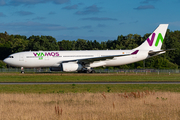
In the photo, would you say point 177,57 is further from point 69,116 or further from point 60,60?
point 69,116

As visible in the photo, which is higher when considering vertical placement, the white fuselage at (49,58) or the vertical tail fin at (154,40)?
the vertical tail fin at (154,40)

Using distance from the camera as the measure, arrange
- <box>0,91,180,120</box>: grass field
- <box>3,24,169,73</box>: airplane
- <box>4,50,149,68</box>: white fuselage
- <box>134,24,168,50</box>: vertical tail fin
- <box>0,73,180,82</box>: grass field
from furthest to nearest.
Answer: <box>134,24,168,50</box>: vertical tail fin
<box>4,50,149,68</box>: white fuselage
<box>3,24,169,73</box>: airplane
<box>0,73,180,82</box>: grass field
<box>0,91,180,120</box>: grass field

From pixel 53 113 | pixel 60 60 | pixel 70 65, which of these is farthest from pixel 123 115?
pixel 60 60

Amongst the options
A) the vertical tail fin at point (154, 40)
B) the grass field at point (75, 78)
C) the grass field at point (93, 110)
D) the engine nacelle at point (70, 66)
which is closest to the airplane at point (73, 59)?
Result: the engine nacelle at point (70, 66)

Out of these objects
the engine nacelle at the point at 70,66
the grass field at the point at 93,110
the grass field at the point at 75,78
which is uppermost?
the engine nacelle at the point at 70,66

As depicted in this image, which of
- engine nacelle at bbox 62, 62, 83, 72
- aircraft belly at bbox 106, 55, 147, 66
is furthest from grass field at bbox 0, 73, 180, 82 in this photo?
aircraft belly at bbox 106, 55, 147, 66

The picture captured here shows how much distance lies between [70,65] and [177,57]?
61726mm

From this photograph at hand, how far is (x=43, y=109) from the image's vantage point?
14070mm

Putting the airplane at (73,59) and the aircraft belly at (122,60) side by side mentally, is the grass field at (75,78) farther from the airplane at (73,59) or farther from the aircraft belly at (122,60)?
the aircraft belly at (122,60)

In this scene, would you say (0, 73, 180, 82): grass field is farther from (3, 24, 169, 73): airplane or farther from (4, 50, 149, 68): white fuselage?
(4, 50, 149, 68): white fuselage

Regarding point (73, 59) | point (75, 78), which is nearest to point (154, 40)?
point (73, 59)

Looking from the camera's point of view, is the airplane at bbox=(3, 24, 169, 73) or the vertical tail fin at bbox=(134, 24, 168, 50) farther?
the vertical tail fin at bbox=(134, 24, 168, 50)

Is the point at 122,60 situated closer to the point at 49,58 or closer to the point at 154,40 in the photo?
the point at 154,40

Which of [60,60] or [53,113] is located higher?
[60,60]
